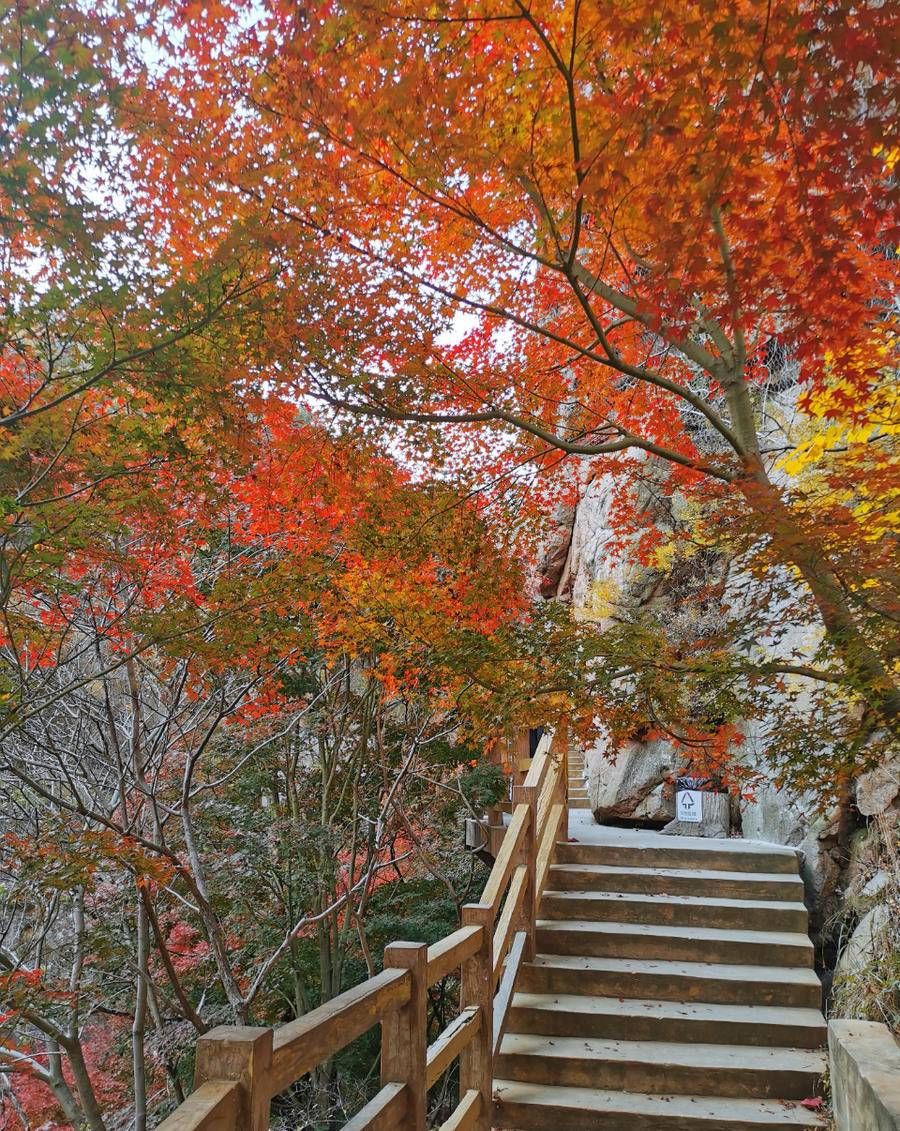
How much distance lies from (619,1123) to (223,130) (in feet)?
19.9

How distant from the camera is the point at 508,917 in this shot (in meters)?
Result: 5.14

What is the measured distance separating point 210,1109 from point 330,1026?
2.31 feet

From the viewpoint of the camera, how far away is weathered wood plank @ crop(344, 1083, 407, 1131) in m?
2.43

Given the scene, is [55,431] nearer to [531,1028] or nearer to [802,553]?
[802,553]

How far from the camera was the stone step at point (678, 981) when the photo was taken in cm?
539

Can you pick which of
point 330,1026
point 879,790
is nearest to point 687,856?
point 879,790

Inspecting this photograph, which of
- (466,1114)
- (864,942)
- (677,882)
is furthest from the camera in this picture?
(677,882)

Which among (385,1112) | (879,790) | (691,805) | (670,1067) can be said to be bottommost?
(670,1067)

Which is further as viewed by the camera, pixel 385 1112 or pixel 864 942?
Result: pixel 864 942

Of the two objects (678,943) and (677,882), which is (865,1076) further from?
(677,882)

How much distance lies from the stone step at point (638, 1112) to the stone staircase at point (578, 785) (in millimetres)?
8429

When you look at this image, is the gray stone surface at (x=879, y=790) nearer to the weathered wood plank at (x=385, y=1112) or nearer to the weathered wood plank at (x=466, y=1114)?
the weathered wood plank at (x=466, y=1114)

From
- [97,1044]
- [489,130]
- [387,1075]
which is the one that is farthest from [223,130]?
[97,1044]

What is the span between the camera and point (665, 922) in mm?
6219
